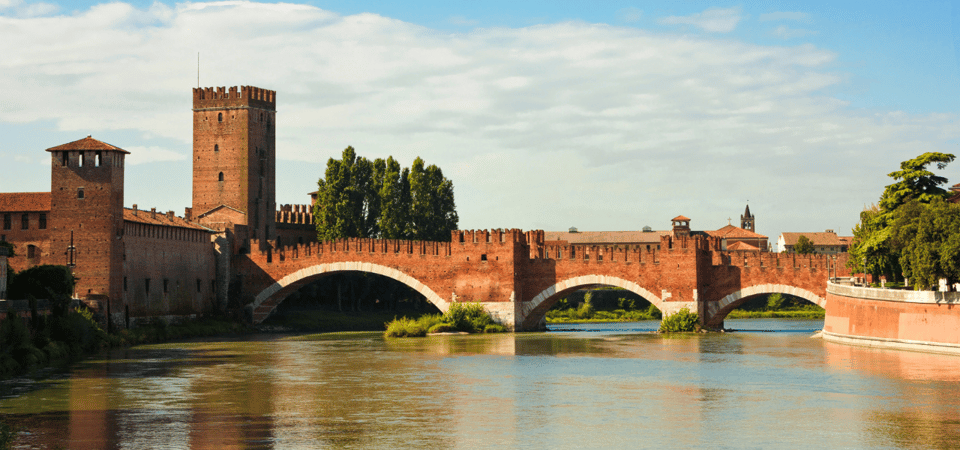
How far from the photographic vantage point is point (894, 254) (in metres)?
37.5

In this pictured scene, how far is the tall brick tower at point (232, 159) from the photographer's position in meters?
53.2

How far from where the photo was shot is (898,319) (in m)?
32.4

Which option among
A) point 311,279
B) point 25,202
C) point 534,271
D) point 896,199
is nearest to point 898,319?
point 896,199

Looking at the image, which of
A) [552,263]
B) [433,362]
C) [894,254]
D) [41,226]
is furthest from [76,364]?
[894,254]

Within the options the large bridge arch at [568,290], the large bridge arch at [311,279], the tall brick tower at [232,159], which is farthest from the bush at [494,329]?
the tall brick tower at [232,159]

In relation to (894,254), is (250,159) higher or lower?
higher

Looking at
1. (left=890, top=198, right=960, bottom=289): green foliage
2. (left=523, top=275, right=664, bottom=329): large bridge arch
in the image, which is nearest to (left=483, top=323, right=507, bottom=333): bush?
(left=523, top=275, right=664, bottom=329): large bridge arch

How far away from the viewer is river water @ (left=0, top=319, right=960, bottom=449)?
17.0 meters

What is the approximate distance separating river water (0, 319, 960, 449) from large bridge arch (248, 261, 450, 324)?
471 inches

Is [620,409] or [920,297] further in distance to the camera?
[920,297]

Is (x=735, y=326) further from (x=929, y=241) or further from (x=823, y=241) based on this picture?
(x=823, y=241)

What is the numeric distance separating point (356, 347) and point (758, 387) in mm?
17674

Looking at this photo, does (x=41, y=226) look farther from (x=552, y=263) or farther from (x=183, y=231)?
(x=552, y=263)

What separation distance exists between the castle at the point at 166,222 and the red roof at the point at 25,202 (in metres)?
0.04
